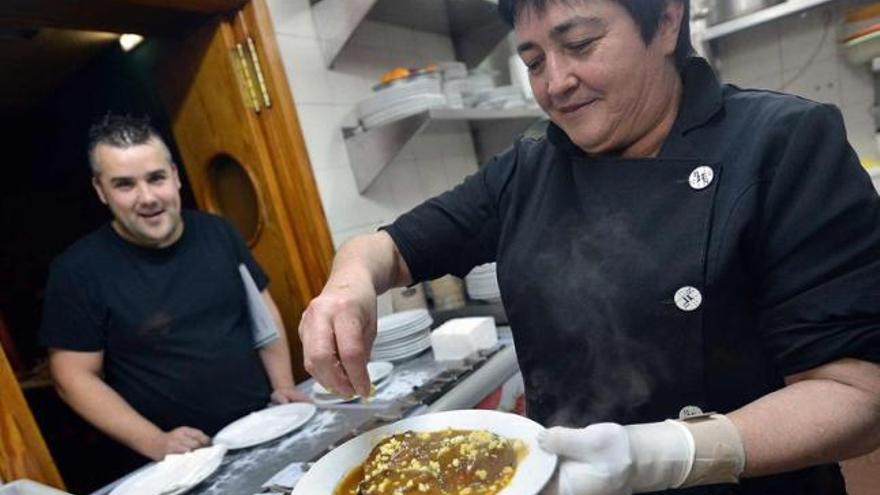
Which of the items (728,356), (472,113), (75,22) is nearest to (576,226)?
(728,356)

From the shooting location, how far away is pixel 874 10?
232 cm

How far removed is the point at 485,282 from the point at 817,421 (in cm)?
168

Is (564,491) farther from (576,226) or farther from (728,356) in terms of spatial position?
(576,226)

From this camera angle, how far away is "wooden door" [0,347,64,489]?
4.39ft

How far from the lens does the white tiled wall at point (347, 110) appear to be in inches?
83.7

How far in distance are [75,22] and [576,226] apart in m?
1.81

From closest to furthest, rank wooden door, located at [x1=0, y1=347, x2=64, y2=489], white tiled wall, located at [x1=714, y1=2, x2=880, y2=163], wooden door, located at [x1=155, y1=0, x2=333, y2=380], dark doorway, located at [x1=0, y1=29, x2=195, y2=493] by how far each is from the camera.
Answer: wooden door, located at [x1=0, y1=347, x2=64, y2=489] → wooden door, located at [x1=155, y1=0, x2=333, y2=380] → white tiled wall, located at [x1=714, y1=2, x2=880, y2=163] → dark doorway, located at [x1=0, y1=29, x2=195, y2=493]

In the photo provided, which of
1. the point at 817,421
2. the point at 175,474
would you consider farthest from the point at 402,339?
the point at 817,421

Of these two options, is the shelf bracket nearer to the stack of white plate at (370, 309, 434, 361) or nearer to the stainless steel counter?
the stack of white plate at (370, 309, 434, 361)

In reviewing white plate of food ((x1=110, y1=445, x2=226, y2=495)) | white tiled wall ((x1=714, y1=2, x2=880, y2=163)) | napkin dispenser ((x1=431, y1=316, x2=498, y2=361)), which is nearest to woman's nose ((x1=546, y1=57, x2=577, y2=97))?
napkin dispenser ((x1=431, y1=316, x2=498, y2=361))

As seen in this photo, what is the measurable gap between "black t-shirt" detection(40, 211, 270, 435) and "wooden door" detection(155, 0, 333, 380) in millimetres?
238

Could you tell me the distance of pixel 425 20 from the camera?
2.69 metres

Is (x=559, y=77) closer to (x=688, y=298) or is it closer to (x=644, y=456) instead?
(x=688, y=298)

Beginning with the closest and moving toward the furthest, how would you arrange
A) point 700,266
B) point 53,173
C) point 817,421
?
1. point 817,421
2. point 700,266
3. point 53,173
